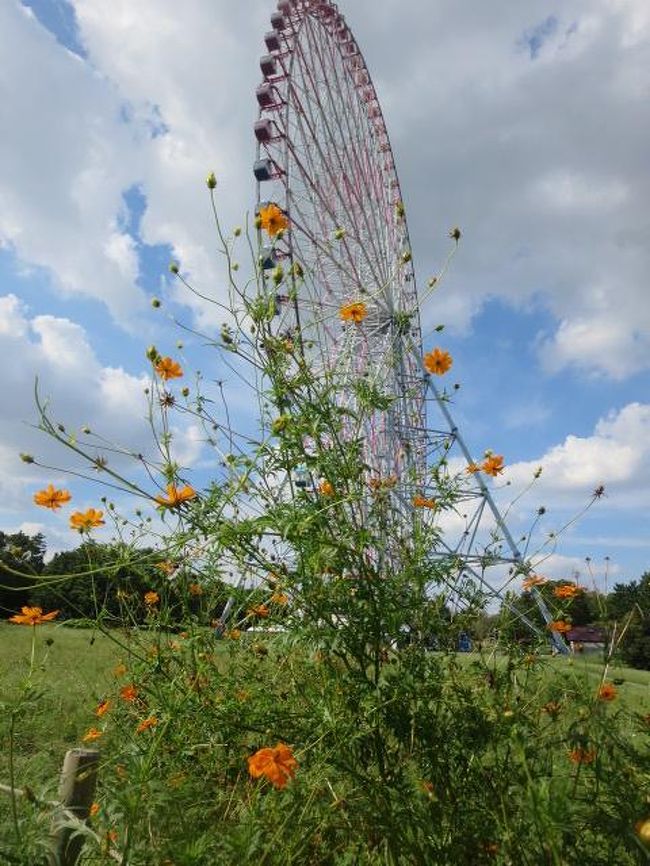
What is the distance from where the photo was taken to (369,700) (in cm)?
145

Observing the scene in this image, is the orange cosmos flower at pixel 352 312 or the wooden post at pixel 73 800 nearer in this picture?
the wooden post at pixel 73 800

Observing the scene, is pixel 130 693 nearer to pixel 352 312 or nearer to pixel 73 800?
pixel 73 800

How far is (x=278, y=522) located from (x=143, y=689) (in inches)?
23.5

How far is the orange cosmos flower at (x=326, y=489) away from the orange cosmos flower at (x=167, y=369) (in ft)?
1.94

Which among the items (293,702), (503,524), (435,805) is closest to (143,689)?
(293,702)

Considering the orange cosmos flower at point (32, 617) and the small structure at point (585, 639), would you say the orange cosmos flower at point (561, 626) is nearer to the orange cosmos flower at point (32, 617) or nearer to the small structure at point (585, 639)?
the small structure at point (585, 639)

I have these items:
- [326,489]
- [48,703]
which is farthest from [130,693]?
[48,703]

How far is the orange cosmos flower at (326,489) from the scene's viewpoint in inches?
61.9

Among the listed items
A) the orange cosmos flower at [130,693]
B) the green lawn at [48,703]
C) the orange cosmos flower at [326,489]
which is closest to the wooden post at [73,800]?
the green lawn at [48,703]

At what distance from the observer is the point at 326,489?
1.59 metres

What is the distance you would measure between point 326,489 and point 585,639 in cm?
92

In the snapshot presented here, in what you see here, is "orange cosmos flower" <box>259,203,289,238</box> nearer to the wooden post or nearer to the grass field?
the grass field

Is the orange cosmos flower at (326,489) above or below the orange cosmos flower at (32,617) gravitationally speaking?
above

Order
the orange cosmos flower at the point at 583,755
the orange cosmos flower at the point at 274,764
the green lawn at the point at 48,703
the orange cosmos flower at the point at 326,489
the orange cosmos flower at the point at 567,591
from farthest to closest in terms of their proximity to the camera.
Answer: the orange cosmos flower at the point at 567,591, the green lawn at the point at 48,703, the orange cosmos flower at the point at 326,489, the orange cosmos flower at the point at 583,755, the orange cosmos flower at the point at 274,764
